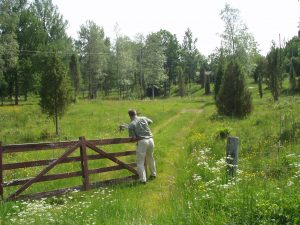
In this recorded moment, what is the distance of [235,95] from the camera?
90.1 feet

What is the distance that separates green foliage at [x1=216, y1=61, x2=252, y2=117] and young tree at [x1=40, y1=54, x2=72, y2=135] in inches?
438

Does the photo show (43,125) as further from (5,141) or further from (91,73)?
(91,73)

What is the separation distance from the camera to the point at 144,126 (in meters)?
11.0

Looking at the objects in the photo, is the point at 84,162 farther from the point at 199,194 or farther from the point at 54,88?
the point at 54,88

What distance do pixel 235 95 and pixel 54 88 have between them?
491 inches

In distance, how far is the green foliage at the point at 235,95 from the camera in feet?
89.6

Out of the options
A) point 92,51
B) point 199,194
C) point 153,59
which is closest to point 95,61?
point 92,51

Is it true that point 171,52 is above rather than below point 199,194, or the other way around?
above

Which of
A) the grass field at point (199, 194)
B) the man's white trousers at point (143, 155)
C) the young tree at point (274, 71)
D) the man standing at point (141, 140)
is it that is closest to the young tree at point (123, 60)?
the young tree at point (274, 71)

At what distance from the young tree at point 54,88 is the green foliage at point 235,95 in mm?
11120

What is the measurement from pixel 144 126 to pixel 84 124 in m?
17.1

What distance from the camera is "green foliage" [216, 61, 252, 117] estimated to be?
27312mm

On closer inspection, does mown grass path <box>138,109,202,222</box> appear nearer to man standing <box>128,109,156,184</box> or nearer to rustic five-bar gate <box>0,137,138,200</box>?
man standing <box>128,109,156,184</box>

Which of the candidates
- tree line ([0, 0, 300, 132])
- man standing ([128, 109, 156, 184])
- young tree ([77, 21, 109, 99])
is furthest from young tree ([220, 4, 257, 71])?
man standing ([128, 109, 156, 184])
